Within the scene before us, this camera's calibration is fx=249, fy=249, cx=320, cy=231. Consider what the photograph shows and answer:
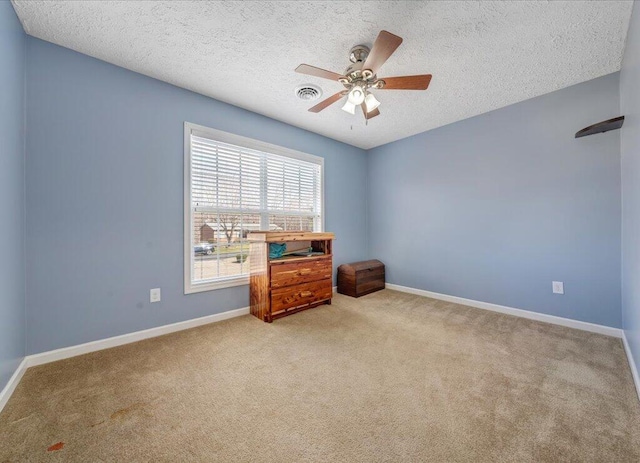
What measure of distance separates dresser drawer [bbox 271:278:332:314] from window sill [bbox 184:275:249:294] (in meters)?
0.48

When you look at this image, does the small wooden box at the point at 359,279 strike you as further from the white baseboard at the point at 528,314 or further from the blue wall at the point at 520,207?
the white baseboard at the point at 528,314

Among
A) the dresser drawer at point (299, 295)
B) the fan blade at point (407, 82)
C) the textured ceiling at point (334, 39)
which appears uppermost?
the textured ceiling at point (334, 39)

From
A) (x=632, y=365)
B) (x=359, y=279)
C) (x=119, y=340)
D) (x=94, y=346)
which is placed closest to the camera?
(x=632, y=365)

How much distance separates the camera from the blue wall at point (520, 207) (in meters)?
2.47

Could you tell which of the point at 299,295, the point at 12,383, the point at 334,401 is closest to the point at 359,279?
the point at 299,295

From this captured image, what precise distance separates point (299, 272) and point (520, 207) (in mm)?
2751

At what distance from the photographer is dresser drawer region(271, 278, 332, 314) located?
113 inches

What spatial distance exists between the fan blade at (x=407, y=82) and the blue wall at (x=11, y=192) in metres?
2.52

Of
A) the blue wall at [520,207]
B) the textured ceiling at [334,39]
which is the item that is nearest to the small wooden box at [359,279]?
the blue wall at [520,207]

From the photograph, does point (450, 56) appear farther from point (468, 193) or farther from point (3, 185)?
point (3, 185)

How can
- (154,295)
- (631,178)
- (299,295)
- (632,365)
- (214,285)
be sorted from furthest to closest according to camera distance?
(299,295), (214,285), (154,295), (631,178), (632,365)

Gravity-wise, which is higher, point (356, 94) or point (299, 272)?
point (356, 94)

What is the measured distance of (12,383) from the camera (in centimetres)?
161

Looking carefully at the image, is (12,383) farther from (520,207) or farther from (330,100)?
(520,207)
